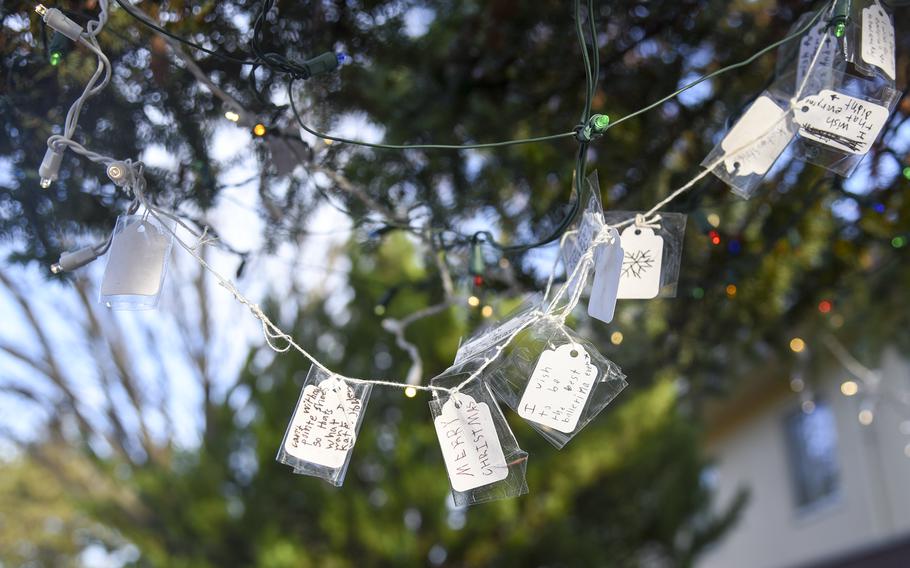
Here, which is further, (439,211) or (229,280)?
(439,211)

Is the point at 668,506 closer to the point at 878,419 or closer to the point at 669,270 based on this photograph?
the point at 878,419

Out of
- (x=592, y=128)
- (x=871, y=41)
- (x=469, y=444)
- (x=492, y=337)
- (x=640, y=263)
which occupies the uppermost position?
(x=871, y=41)

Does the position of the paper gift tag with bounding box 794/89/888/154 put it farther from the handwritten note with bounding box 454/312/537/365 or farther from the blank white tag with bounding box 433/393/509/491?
the blank white tag with bounding box 433/393/509/491

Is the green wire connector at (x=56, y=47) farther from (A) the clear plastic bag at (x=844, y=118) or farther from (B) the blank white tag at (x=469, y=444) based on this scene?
(A) the clear plastic bag at (x=844, y=118)

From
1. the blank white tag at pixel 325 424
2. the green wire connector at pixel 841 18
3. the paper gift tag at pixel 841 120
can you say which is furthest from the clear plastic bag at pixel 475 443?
the green wire connector at pixel 841 18

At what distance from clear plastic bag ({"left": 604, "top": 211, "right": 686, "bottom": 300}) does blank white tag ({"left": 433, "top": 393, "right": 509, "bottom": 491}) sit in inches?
13.6

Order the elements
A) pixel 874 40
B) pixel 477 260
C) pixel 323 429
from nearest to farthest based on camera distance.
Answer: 1. pixel 323 429
2. pixel 874 40
3. pixel 477 260

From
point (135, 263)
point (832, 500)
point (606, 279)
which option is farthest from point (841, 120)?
point (832, 500)

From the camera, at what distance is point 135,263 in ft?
5.45

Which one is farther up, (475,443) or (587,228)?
(587,228)

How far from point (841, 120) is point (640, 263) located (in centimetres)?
51

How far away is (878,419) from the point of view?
7.25 m

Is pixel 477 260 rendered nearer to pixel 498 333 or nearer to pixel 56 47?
pixel 498 333

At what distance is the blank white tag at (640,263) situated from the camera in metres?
1.74
